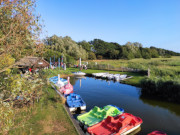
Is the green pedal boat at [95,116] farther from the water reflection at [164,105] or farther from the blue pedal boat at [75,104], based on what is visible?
the water reflection at [164,105]

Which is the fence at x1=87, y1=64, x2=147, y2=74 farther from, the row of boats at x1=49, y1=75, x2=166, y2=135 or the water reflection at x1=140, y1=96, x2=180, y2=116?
the row of boats at x1=49, y1=75, x2=166, y2=135

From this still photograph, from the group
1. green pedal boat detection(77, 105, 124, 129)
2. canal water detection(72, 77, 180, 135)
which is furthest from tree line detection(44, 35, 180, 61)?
green pedal boat detection(77, 105, 124, 129)

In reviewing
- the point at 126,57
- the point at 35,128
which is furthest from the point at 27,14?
the point at 126,57

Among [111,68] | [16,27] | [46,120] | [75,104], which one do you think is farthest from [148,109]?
A: [111,68]

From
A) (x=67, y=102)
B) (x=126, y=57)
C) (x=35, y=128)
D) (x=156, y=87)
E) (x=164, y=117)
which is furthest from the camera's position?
(x=126, y=57)

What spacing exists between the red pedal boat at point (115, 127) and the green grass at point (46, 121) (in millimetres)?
1450

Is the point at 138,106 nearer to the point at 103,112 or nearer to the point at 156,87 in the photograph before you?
the point at 156,87

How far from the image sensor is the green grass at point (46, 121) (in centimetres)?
816

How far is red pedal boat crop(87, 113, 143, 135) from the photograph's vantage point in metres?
8.35

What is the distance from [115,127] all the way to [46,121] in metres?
4.82

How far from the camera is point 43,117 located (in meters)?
9.84

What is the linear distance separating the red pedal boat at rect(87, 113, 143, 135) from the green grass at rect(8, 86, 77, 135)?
1.45 metres

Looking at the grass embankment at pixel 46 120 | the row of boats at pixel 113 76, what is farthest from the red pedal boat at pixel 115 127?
the row of boats at pixel 113 76

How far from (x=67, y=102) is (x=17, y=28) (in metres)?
9.79
